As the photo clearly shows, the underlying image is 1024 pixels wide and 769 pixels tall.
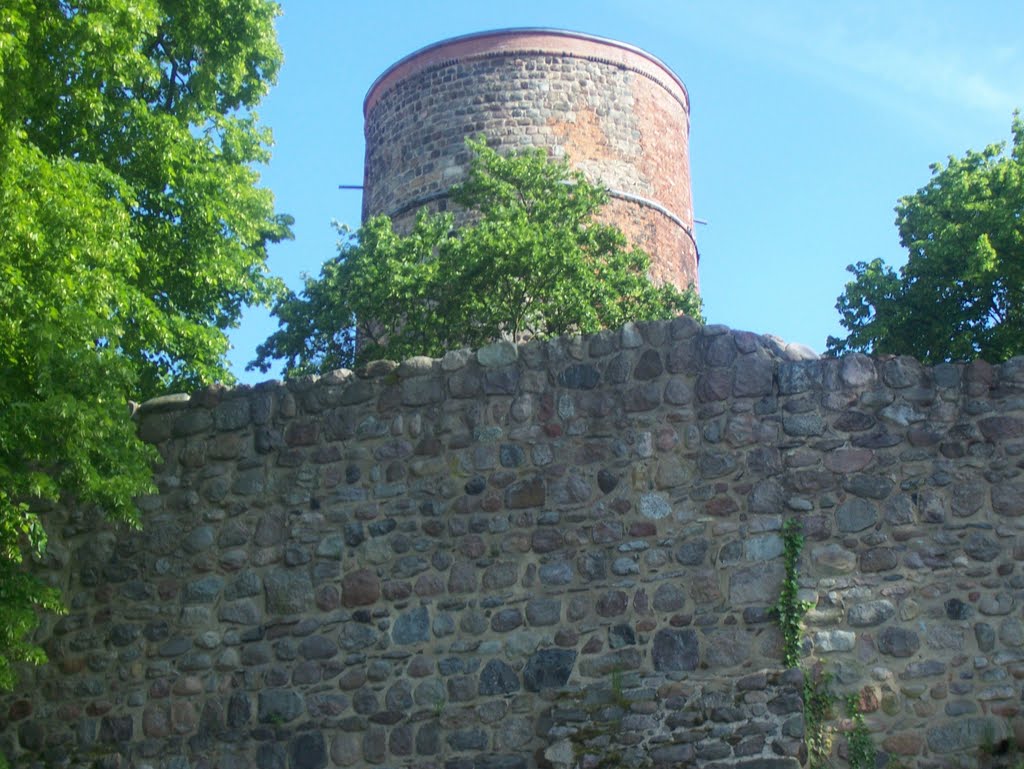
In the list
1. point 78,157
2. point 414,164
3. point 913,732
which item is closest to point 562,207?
point 414,164

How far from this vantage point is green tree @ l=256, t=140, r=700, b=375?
18.0m

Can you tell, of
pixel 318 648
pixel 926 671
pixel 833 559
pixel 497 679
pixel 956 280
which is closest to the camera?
pixel 926 671

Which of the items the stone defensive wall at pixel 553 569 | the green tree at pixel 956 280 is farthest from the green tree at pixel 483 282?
the stone defensive wall at pixel 553 569

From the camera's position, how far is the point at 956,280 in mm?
18109

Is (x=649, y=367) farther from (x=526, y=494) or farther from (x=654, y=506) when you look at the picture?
(x=526, y=494)

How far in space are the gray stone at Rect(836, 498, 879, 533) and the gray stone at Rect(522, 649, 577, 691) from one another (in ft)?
5.43

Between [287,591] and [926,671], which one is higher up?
[287,591]

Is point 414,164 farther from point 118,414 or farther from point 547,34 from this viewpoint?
point 118,414

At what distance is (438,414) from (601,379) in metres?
1.02

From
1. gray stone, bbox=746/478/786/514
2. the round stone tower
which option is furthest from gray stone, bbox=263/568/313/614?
the round stone tower

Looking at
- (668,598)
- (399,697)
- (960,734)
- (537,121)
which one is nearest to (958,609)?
(960,734)

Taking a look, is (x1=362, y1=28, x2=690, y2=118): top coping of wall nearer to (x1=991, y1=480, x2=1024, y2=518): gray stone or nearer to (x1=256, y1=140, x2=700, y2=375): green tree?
(x1=256, y1=140, x2=700, y2=375): green tree

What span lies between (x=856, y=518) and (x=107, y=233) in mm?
4820

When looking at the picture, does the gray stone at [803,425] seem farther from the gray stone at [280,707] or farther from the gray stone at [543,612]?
the gray stone at [280,707]
